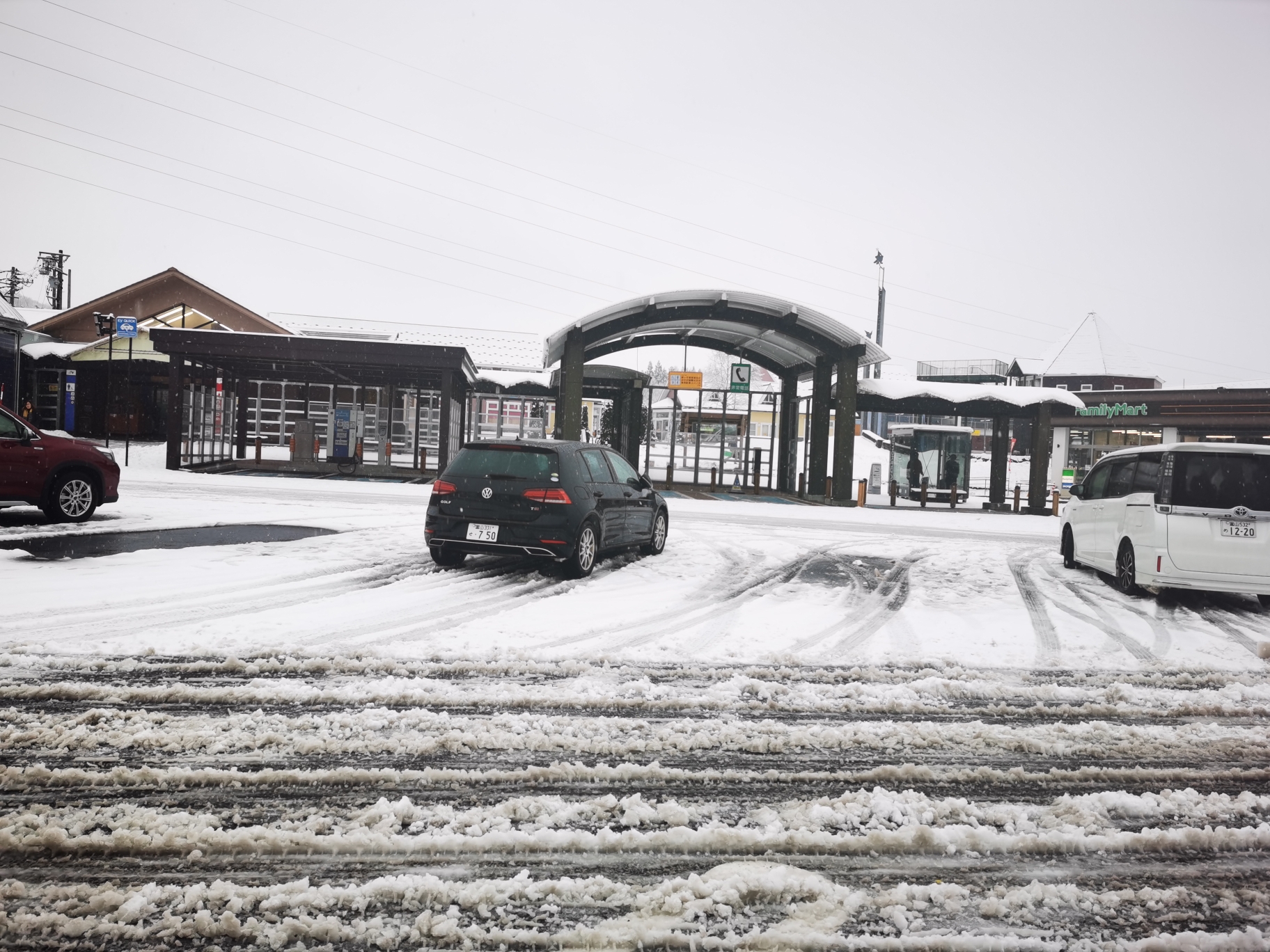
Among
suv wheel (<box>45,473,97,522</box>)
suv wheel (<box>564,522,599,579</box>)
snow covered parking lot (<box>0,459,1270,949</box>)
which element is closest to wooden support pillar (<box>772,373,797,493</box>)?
suv wheel (<box>564,522,599,579</box>)

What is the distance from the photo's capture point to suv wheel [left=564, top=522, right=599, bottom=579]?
920 cm

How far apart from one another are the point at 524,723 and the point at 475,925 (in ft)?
6.05

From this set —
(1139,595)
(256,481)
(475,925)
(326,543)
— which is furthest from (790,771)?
(256,481)

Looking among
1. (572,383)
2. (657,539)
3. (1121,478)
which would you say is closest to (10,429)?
(657,539)

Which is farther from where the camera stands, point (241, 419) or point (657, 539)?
point (241, 419)

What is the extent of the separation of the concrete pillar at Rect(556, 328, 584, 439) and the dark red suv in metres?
12.2

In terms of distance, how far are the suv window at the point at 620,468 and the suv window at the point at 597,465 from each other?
166mm

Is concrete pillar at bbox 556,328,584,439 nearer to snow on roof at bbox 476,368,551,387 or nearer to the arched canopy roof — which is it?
the arched canopy roof

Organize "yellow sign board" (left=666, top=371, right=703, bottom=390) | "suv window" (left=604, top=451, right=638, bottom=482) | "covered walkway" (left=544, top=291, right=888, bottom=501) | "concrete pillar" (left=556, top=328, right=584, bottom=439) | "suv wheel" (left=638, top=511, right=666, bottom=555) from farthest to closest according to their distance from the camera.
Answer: "yellow sign board" (left=666, top=371, right=703, bottom=390) < "concrete pillar" (left=556, top=328, right=584, bottom=439) < "covered walkway" (left=544, top=291, right=888, bottom=501) < "suv wheel" (left=638, top=511, right=666, bottom=555) < "suv window" (left=604, top=451, right=638, bottom=482)

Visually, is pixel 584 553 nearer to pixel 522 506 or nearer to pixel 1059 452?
pixel 522 506

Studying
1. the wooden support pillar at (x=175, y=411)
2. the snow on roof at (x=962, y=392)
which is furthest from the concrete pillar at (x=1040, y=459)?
the wooden support pillar at (x=175, y=411)

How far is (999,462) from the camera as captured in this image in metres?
28.9

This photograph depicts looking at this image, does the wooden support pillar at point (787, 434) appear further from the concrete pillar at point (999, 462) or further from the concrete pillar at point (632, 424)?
the concrete pillar at point (999, 462)

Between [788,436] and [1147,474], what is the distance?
18514 mm
